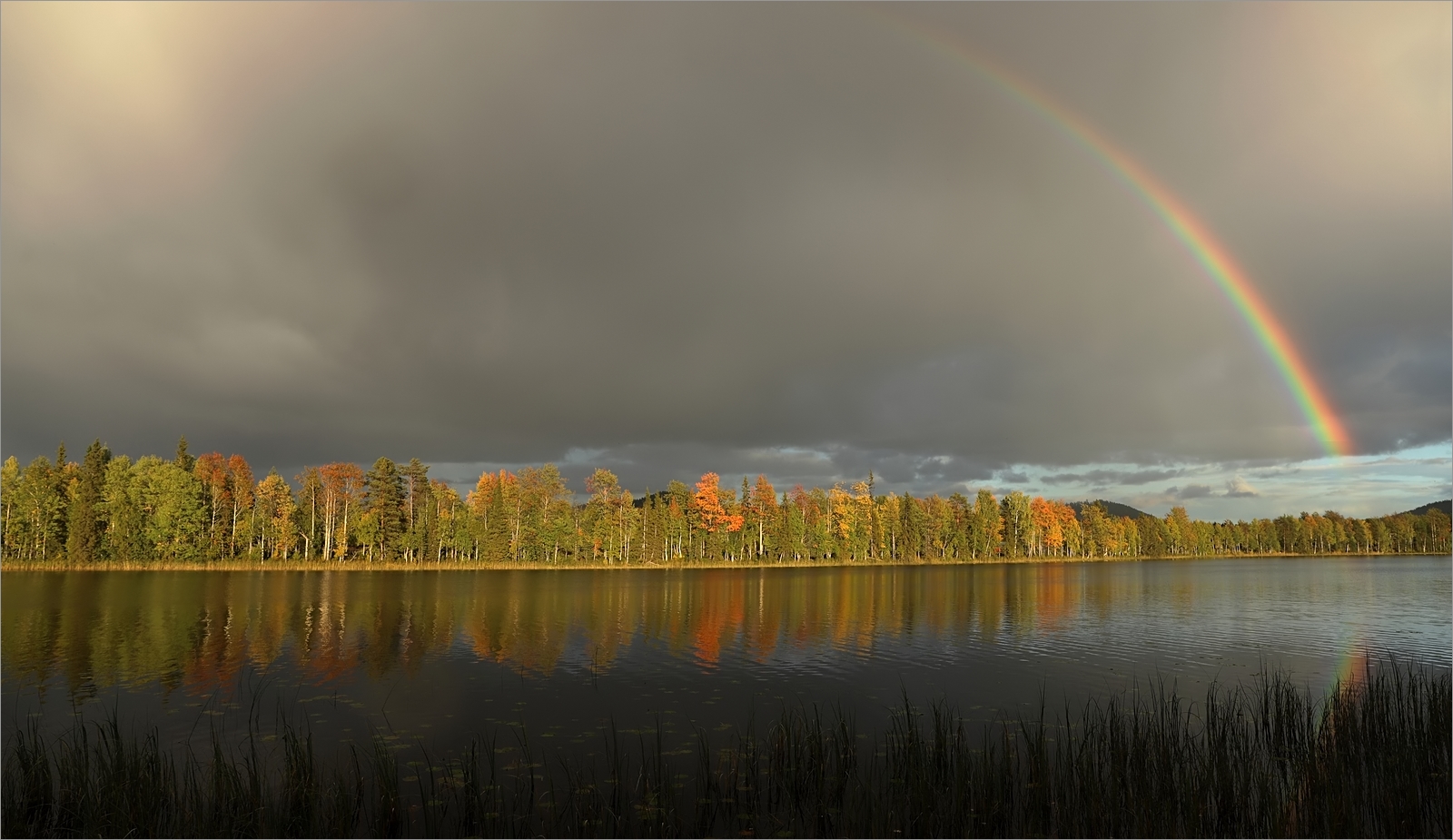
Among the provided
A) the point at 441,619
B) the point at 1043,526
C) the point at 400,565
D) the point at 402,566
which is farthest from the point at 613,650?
the point at 1043,526

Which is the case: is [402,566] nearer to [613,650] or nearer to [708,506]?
[708,506]

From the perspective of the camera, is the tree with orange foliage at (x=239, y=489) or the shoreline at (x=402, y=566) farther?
the tree with orange foliage at (x=239, y=489)

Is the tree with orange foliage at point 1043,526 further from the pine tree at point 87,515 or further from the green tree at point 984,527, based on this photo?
the pine tree at point 87,515

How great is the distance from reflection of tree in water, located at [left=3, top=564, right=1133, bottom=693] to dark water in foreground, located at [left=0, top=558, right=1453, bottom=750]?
288mm

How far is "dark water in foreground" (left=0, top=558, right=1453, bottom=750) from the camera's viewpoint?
979 inches

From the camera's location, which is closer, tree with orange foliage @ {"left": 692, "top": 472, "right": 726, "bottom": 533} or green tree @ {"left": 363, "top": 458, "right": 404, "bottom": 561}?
green tree @ {"left": 363, "top": 458, "right": 404, "bottom": 561}

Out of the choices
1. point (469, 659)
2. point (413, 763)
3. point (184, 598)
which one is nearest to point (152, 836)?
point (413, 763)

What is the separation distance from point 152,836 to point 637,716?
1321 centimetres

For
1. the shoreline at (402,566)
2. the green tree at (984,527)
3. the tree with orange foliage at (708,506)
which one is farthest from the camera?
the green tree at (984,527)

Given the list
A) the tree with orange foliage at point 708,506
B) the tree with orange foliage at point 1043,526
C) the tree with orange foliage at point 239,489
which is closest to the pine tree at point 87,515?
the tree with orange foliage at point 239,489

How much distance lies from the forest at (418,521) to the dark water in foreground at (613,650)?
36.8 m

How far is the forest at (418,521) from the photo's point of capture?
108m

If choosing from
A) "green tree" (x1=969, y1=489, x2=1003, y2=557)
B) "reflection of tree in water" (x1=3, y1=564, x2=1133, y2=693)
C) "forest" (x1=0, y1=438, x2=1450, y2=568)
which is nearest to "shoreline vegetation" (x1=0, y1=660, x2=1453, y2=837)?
"reflection of tree in water" (x1=3, y1=564, x2=1133, y2=693)

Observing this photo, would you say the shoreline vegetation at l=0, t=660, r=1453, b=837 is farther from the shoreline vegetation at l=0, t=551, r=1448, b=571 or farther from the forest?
the forest
